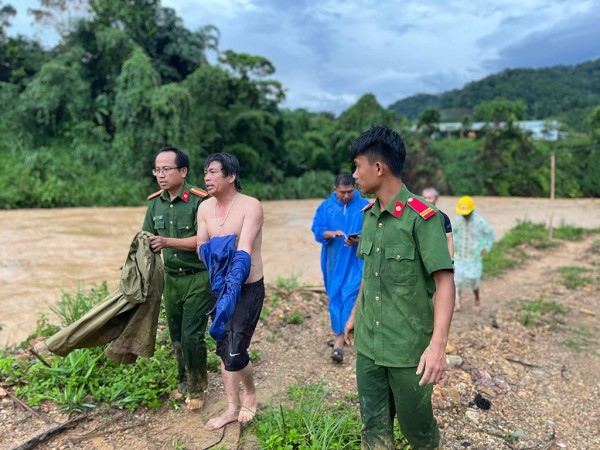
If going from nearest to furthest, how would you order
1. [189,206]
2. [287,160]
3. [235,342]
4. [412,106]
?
1. [235,342]
2. [189,206]
3. [287,160]
4. [412,106]

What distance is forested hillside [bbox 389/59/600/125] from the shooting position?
5800 centimetres

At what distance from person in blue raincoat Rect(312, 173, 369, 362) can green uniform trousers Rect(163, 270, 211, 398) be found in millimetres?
1271

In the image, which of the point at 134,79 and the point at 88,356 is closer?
the point at 88,356

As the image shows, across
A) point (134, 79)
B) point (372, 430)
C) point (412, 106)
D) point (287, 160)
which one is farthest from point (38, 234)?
point (412, 106)

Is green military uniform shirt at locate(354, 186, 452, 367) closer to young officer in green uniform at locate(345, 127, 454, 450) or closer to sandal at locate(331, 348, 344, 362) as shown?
young officer in green uniform at locate(345, 127, 454, 450)

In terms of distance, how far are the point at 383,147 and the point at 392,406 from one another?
121 cm

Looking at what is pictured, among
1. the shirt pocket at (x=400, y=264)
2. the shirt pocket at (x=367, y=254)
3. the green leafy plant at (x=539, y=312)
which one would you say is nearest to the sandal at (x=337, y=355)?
the shirt pocket at (x=367, y=254)

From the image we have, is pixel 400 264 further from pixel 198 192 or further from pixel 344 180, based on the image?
pixel 344 180

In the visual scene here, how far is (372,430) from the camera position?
2.14 m

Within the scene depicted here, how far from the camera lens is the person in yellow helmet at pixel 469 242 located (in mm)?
5531

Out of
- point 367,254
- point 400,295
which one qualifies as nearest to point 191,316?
point 367,254

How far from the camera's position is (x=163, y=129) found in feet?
56.6

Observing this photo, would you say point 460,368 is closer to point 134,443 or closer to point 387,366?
point 387,366

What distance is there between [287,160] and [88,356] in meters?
21.6
